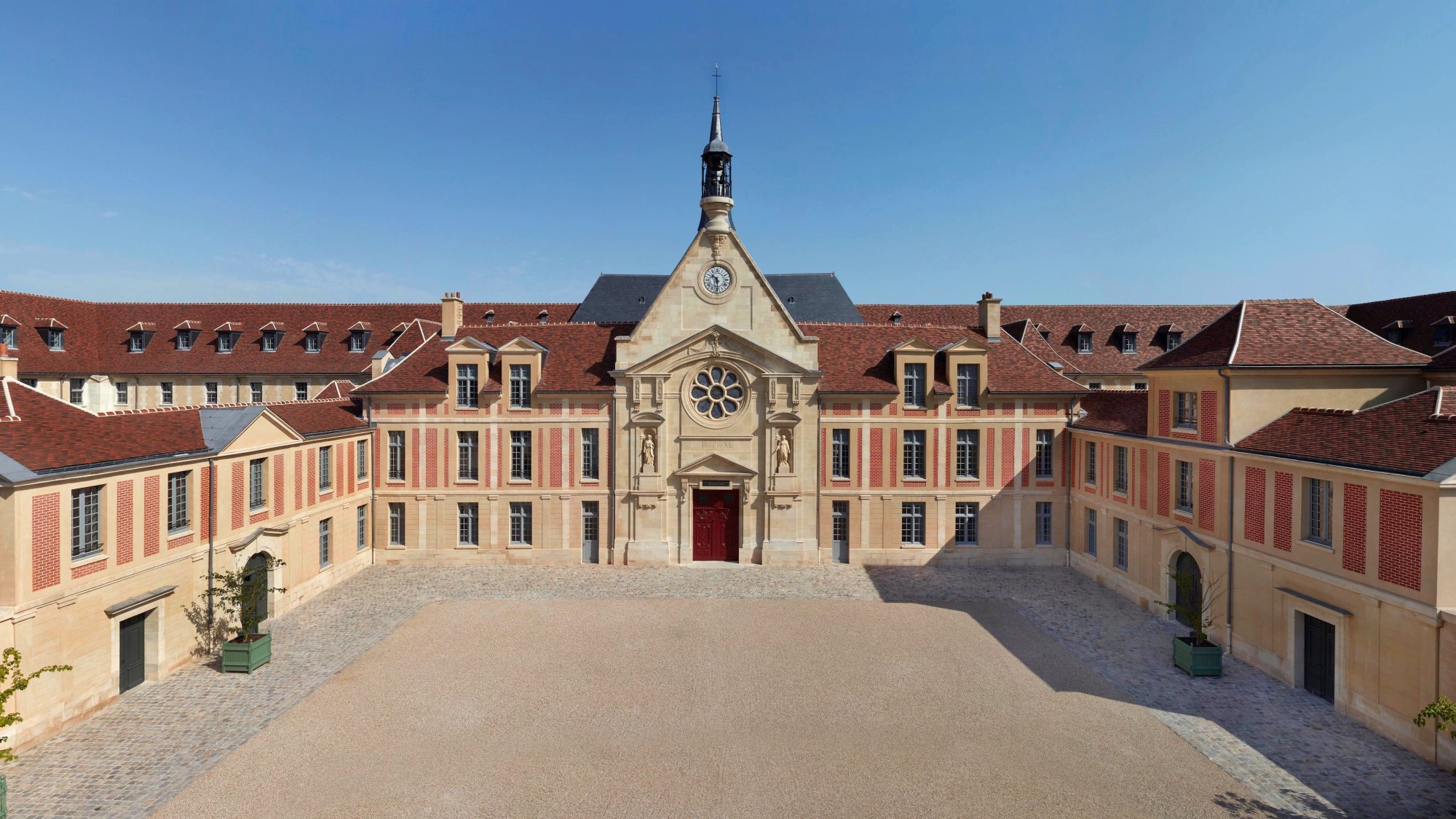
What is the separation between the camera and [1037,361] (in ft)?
101

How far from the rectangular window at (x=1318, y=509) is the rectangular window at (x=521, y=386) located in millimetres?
27024

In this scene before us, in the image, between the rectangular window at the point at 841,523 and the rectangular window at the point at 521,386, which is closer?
the rectangular window at the point at 521,386

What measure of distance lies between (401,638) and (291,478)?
793 cm

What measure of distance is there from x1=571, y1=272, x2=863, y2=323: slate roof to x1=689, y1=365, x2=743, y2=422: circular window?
15.2 m

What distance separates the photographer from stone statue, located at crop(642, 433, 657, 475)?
94.5 feet

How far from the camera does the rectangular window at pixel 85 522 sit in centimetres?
1530

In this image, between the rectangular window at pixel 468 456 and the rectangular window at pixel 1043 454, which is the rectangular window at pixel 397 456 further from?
the rectangular window at pixel 1043 454

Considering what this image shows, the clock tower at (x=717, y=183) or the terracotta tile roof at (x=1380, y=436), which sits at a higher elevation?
the clock tower at (x=717, y=183)

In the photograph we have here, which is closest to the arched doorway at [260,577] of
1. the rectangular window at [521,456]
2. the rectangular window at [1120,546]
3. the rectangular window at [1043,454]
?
the rectangular window at [521,456]

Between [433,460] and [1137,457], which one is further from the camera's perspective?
[433,460]

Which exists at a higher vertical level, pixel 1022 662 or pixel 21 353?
pixel 21 353

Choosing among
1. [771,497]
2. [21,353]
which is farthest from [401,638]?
[21,353]

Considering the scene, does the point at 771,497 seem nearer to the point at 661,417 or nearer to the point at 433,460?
the point at 661,417

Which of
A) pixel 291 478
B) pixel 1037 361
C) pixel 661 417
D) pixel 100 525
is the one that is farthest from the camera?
pixel 1037 361
